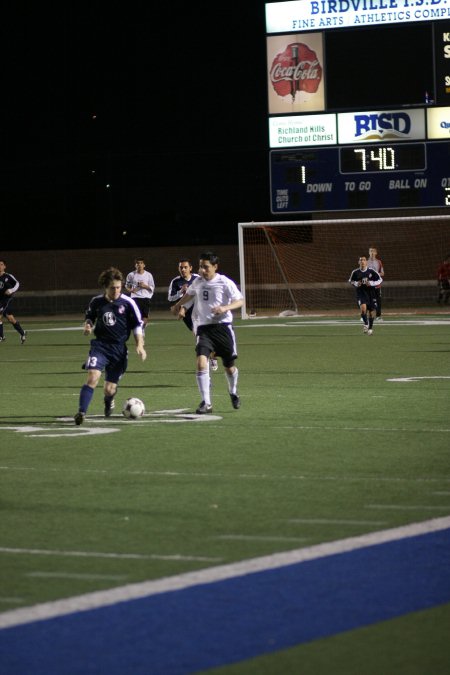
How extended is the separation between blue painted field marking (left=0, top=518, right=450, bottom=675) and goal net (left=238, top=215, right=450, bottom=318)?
3661 centimetres

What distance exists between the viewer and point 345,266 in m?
45.2

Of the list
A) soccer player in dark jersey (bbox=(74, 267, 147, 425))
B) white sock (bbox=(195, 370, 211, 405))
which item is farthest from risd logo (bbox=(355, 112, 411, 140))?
soccer player in dark jersey (bbox=(74, 267, 147, 425))

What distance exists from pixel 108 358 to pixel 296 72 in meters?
21.5

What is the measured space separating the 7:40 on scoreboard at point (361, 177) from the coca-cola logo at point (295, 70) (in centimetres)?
163

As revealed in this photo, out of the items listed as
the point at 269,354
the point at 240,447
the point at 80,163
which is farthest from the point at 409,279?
the point at 240,447

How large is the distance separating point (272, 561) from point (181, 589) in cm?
78

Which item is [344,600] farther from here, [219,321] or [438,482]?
[219,321]

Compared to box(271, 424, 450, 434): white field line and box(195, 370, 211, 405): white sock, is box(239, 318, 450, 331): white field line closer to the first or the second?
box(195, 370, 211, 405): white sock

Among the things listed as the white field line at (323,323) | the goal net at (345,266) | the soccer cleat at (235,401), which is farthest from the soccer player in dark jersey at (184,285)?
the goal net at (345,266)

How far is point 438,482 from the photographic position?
392 inches

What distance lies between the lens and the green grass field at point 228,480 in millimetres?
6656

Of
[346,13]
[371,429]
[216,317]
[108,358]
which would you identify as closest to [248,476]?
[371,429]

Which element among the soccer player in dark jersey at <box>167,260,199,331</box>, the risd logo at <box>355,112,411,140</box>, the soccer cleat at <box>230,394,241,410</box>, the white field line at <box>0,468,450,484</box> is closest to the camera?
the white field line at <box>0,468,450,484</box>

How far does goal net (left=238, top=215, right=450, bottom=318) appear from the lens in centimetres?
4459
